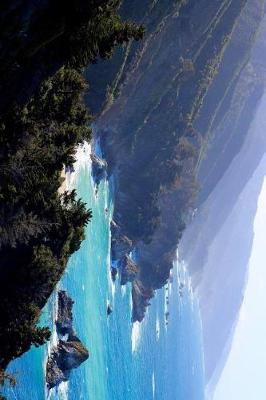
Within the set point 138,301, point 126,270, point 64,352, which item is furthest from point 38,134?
point 138,301

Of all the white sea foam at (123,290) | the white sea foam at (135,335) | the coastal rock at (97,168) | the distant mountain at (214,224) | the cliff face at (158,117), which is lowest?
the white sea foam at (135,335)

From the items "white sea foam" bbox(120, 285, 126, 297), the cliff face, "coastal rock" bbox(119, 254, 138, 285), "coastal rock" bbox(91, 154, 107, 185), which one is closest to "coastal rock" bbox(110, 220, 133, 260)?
"coastal rock" bbox(119, 254, 138, 285)

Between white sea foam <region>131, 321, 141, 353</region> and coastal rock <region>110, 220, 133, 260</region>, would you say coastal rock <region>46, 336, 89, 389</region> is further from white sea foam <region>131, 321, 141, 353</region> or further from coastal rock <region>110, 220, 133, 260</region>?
white sea foam <region>131, 321, 141, 353</region>

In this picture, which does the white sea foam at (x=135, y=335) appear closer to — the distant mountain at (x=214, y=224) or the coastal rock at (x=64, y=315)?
the coastal rock at (x=64, y=315)

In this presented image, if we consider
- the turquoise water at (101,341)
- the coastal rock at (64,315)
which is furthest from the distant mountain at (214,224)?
the coastal rock at (64,315)

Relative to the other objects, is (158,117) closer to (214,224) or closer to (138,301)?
(138,301)
